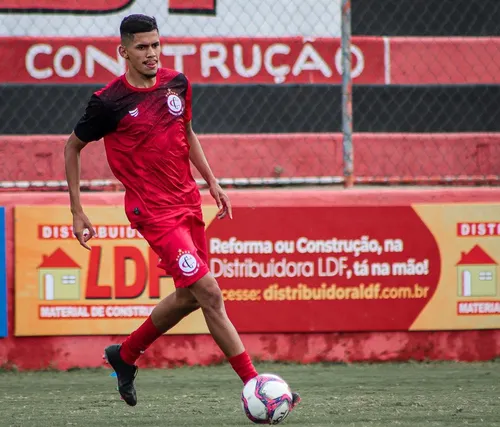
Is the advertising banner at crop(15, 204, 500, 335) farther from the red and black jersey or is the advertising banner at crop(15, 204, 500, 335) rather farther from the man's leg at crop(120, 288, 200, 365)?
the red and black jersey

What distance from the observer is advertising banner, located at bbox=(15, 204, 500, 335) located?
22.1 ft

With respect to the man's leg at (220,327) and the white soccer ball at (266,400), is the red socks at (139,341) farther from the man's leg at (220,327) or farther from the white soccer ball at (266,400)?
the white soccer ball at (266,400)

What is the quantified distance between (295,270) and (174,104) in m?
2.10

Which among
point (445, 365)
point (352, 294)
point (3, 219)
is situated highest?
point (3, 219)

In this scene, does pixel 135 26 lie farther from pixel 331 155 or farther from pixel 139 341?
pixel 331 155

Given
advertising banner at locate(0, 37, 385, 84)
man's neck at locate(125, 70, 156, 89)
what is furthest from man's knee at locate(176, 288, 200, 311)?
advertising banner at locate(0, 37, 385, 84)

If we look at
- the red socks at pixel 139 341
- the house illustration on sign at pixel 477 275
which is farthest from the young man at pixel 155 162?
the house illustration on sign at pixel 477 275

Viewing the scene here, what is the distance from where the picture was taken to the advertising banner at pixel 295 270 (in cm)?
675

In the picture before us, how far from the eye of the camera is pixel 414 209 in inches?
274

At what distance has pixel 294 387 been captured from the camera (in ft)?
20.3

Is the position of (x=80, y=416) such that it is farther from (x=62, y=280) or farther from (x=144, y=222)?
(x=62, y=280)

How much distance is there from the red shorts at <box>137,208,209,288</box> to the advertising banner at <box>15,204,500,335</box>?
1.69m

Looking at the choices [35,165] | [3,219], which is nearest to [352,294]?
[3,219]

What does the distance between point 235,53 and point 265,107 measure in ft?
2.58
